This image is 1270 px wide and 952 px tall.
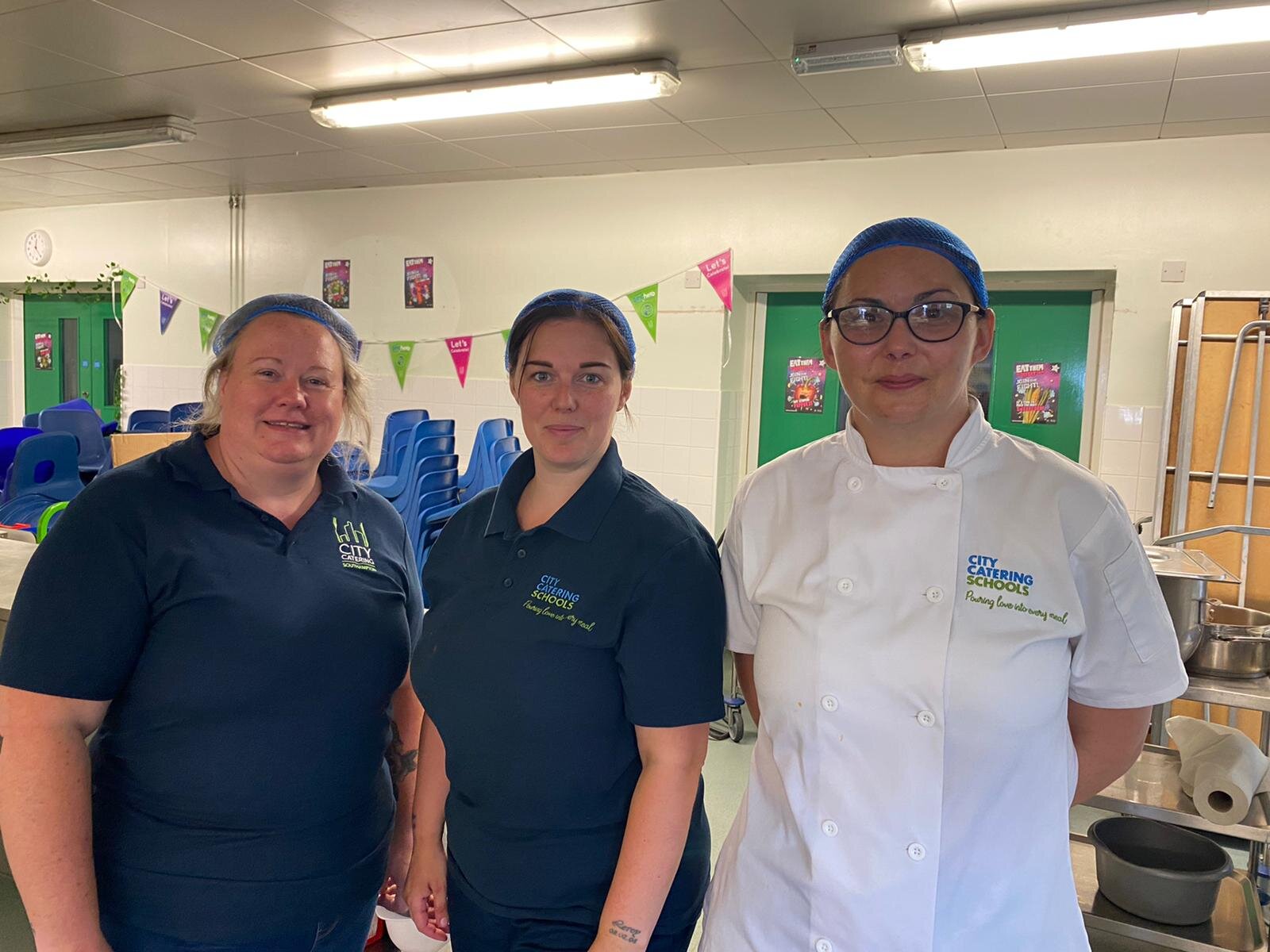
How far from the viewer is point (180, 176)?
6.63m

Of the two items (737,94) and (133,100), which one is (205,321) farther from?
(737,94)

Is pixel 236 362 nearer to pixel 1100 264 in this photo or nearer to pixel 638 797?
pixel 638 797

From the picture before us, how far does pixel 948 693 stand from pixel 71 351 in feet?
30.9

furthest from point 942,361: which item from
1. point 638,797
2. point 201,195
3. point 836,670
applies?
point 201,195

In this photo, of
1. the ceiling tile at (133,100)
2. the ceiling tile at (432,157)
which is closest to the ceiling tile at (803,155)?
the ceiling tile at (432,157)

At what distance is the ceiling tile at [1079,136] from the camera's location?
4.56m

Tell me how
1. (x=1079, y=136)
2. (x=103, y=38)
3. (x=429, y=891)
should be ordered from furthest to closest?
(x=1079, y=136), (x=103, y=38), (x=429, y=891)

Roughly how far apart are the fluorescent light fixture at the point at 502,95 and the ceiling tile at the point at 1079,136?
192 centimetres

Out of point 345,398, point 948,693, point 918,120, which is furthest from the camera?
point 918,120

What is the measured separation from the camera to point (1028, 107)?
432 centimetres

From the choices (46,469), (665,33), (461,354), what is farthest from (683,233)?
(46,469)

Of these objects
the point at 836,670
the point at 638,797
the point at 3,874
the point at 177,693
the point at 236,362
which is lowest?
the point at 3,874

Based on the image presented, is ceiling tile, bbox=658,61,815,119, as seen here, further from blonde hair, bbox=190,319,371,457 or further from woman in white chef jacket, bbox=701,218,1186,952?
woman in white chef jacket, bbox=701,218,1186,952

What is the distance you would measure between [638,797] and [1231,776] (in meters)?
1.68
